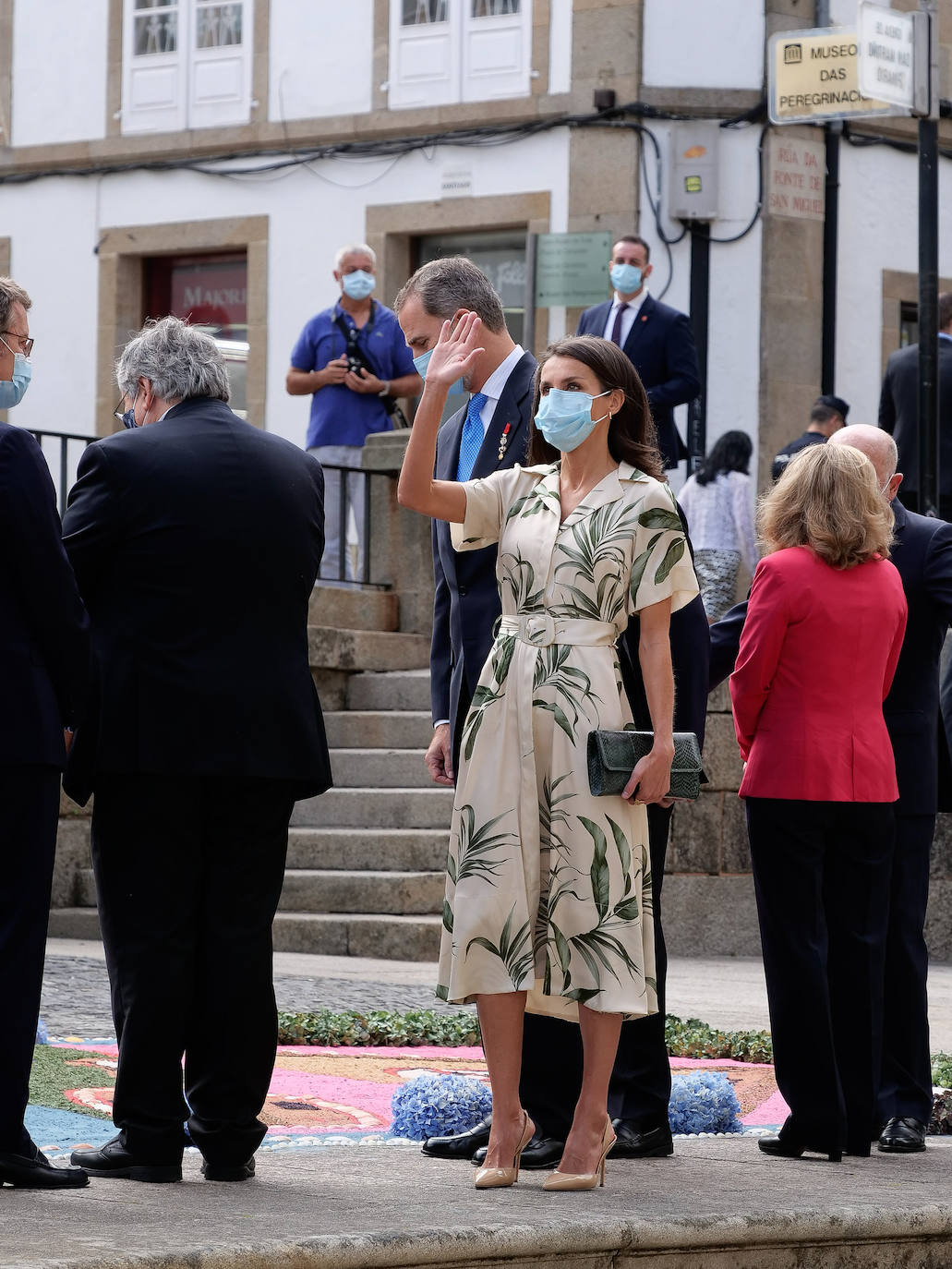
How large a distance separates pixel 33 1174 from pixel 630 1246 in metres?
1.25

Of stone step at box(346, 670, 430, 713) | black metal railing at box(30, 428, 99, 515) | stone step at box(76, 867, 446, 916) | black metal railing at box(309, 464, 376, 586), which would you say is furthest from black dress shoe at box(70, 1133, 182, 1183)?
black metal railing at box(309, 464, 376, 586)

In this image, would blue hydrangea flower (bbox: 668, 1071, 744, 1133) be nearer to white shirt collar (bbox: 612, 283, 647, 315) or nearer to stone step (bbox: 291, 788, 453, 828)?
stone step (bbox: 291, 788, 453, 828)

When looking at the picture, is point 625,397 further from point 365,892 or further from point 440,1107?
point 365,892

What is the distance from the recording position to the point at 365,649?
13867 millimetres

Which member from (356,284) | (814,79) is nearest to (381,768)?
(356,284)

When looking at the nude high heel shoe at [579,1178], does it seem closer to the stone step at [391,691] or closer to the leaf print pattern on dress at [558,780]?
the leaf print pattern on dress at [558,780]

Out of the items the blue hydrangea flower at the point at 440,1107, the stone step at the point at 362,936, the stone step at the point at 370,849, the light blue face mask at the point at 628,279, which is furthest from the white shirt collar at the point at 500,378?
the light blue face mask at the point at 628,279

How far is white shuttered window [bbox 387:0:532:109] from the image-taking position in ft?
62.8

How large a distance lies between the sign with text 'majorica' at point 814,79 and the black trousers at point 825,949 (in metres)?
6.89

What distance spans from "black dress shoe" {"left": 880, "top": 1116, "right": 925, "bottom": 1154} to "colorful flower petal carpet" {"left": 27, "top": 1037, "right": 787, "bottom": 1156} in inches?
19.2

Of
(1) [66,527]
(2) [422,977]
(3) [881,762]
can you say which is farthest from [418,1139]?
(2) [422,977]

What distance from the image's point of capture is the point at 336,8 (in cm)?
2008

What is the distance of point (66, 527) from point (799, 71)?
8.16m

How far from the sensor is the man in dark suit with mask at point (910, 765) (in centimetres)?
631
